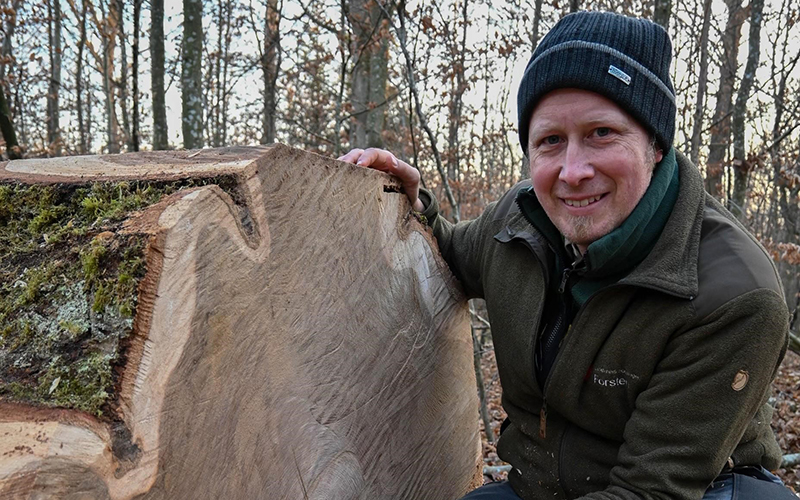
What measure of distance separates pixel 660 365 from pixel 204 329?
3.56 feet

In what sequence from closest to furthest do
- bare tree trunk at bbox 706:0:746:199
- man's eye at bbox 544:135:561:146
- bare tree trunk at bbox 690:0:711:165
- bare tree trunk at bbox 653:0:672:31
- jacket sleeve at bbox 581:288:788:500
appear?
jacket sleeve at bbox 581:288:788:500 → man's eye at bbox 544:135:561:146 → bare tree trunk at bbox 653:0:672:31 → bare tree trunk at bbox 690:0:711:165 → bare tree trunk at bbox 706:0:746:199

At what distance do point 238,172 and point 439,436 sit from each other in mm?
1159

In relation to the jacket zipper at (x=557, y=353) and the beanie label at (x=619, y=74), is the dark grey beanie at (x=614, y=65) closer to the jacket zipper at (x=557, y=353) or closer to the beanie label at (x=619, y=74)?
the beanie label at (x=619, y=74)

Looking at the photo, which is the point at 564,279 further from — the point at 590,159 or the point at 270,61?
the point at 270,61

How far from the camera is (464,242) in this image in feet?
6.65

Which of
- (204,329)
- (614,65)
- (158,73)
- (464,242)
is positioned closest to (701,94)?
(464,242)

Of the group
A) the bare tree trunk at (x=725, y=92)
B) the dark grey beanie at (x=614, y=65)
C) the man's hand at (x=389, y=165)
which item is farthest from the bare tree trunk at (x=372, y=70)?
the dark grey beanie at (x=614, y=65)

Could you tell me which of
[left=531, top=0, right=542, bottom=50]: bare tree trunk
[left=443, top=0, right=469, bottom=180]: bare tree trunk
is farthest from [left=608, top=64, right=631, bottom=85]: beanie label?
[left=531, top=0, right=542, bottom=50]: bare tree trunk

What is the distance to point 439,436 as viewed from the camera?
1.84 metres

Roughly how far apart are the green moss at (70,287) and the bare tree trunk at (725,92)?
6875 mm

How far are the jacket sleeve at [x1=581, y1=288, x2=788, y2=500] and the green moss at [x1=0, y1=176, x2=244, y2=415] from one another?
3.62ft

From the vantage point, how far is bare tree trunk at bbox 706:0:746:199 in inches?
274

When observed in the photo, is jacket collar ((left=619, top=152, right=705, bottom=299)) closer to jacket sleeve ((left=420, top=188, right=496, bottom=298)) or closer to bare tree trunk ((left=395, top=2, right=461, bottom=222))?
jacket sleeve ((left=420, top=188, right=496, bottom=298))

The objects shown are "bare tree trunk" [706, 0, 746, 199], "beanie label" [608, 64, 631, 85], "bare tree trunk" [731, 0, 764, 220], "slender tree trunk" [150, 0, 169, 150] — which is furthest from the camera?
"bare tree trunk" [706, 0, 746, 199]
